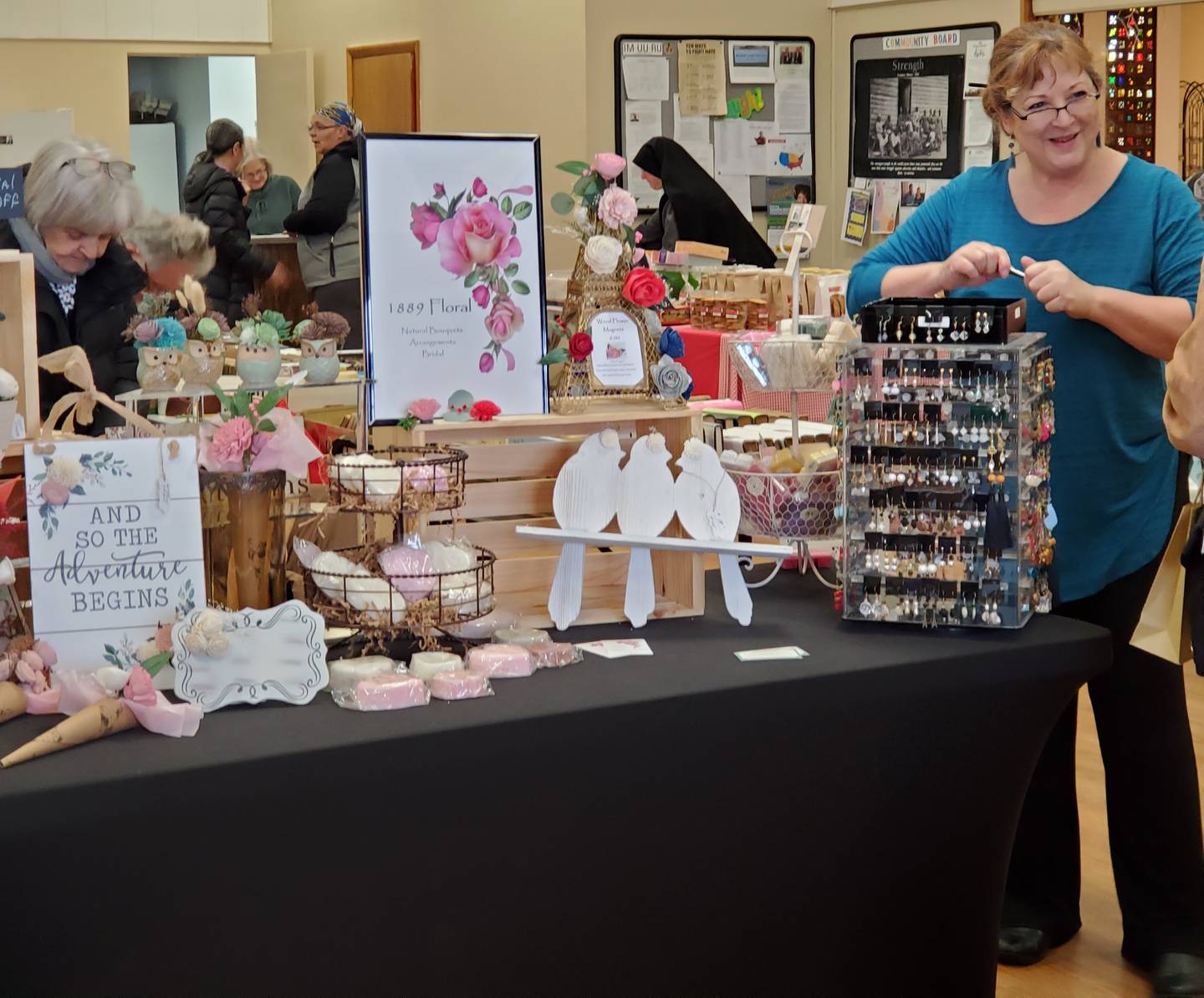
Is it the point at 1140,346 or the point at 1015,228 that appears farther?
the point at 1015,228

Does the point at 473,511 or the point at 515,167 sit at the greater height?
the point at 515,167

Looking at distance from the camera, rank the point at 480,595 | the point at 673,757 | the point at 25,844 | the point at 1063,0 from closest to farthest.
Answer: the point at 25,844 → the point at 673,757 → the point at 480,595 → the point at 1063,0

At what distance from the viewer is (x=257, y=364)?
2.22 meters

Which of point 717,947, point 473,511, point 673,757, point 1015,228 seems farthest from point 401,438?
point 1015,228

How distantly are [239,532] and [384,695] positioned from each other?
32 cm

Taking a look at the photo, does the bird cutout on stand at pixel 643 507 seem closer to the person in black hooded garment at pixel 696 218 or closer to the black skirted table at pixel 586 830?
the black skirted table at pixel 586 830

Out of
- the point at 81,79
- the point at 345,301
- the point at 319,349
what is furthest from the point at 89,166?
the point at 81,79

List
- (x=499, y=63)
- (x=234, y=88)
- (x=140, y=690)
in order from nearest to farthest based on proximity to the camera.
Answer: (x=140, y=690) → (x=499, y=63) → (x=234, y=88)

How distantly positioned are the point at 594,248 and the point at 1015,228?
2.29 feet

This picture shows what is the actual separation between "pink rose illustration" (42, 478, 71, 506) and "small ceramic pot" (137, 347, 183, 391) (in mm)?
395

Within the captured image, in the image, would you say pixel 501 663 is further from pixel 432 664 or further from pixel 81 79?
pixel 81 79

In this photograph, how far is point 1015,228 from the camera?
7.86 feet

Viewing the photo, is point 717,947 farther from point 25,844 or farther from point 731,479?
point 25,844

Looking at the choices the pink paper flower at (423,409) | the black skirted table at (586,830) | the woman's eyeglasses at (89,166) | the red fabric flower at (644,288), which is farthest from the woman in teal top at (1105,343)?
the woman's eyeglasses at (89,166)
